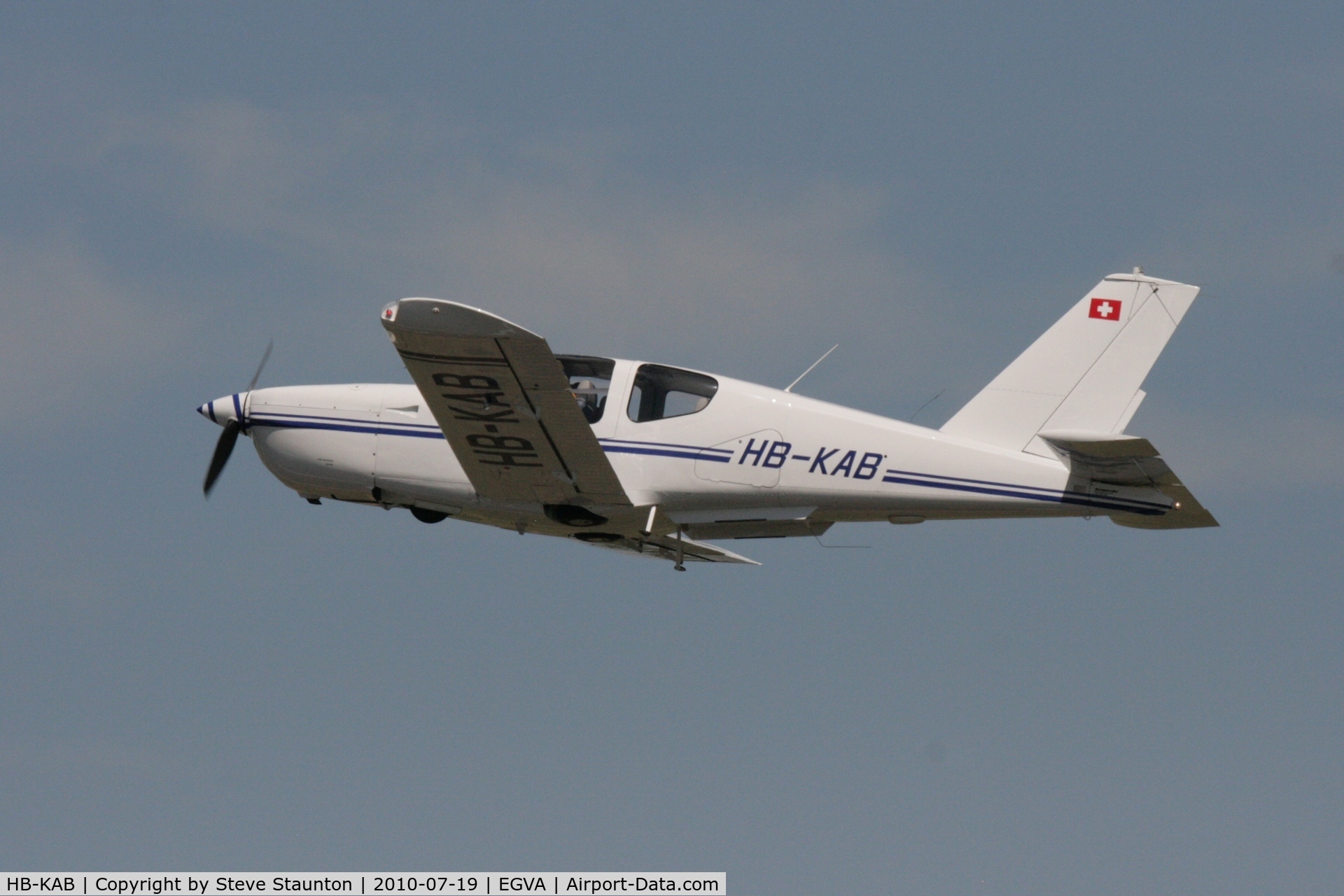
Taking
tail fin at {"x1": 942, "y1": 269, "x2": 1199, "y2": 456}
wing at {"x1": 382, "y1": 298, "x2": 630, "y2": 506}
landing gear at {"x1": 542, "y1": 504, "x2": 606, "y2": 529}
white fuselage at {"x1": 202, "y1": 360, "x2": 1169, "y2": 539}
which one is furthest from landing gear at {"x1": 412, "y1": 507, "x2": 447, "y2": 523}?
tail fin at {"x1": 942, "y1": 269, "x2": 1199, "y2": 456}

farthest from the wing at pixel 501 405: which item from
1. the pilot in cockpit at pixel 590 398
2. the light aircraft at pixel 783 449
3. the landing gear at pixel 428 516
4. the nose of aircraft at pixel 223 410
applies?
the nose of aircraft at pixel 223 410

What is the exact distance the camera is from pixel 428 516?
54.2ft

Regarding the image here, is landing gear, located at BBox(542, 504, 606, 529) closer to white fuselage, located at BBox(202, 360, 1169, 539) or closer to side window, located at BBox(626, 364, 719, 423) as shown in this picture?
white fuselage, located at BBox(202, 360, 1169, 539)

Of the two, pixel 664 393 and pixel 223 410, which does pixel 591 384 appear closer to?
pixel 664 393

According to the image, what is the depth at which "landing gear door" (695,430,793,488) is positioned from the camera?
49.2 feet

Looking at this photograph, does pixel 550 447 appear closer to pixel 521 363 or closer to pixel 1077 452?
pixel 521 363

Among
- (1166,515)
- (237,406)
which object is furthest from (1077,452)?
(237,406)

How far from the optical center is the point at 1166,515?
560 inches

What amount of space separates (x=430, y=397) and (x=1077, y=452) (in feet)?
18.6

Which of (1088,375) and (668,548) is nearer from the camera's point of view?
(1088,375)

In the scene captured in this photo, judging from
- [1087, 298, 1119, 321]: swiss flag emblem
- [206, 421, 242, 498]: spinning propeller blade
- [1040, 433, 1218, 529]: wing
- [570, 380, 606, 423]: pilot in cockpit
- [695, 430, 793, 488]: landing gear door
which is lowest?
[1040, 433, 1218, 529]: wing

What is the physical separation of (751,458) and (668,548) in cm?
261

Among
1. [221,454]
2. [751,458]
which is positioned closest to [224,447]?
[221,454]

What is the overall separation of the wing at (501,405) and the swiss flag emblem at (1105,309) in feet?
15.4
